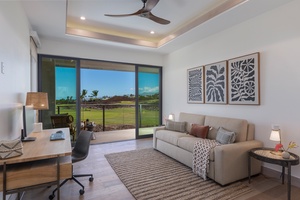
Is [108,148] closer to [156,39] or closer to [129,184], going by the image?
[129,184]

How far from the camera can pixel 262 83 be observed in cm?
299

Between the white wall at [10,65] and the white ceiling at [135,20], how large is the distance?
55 cm

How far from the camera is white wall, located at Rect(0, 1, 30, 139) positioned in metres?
1.86

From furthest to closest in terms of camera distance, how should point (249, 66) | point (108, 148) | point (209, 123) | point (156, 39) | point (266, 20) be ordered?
point (156, 39)
point (108, 148)
point (209, 123)
point (249, 66)
point (266, 20)

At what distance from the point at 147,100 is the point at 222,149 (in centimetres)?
350

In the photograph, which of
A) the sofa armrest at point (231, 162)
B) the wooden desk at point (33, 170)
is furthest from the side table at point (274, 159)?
the wooden desk at point (33, 170)

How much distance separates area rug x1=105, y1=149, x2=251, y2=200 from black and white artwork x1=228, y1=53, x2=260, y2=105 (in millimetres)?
1516

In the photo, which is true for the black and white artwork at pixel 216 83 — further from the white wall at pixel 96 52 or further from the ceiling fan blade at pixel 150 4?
the white wall at pixel 96 52

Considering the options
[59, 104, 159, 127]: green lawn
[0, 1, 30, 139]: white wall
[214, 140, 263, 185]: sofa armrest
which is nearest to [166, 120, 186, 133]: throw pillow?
[214, 140, 263, 185]: sofa armrest

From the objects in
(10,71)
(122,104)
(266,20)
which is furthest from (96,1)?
(122,104)

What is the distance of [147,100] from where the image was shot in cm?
577

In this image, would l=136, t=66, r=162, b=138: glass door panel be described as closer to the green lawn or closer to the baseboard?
the green lawn

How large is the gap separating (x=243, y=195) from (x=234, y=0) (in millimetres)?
2935

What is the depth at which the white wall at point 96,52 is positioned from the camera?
4.31 m
